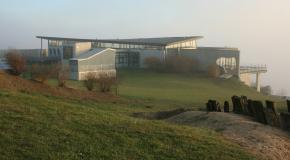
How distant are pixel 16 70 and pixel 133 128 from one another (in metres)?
22.7

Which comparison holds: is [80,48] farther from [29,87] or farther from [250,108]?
[250,108]

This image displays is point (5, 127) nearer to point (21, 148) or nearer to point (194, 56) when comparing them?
point (21, 148)

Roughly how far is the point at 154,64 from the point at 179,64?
4698 millimetres

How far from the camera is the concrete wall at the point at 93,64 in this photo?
67.8 meters

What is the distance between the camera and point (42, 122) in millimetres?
9477

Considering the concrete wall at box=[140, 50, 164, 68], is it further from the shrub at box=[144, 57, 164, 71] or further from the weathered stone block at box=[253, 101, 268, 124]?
the weathered stone block at box=[253, 101, 268, 124]

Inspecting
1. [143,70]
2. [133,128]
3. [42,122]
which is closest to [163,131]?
[133,128]

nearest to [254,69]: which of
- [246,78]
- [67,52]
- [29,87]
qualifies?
[246,78]

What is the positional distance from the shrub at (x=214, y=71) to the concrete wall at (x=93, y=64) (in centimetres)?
1681

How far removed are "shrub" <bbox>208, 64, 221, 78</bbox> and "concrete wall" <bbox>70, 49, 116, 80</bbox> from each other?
16.8 m

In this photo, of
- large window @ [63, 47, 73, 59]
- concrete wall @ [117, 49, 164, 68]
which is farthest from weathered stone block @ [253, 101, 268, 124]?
large window @ [63, 47, 73, 59]

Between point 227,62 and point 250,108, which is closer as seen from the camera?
point 250,108

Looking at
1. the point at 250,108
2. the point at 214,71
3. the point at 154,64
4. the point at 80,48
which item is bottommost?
the point at 214,71

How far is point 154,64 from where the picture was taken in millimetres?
84812
